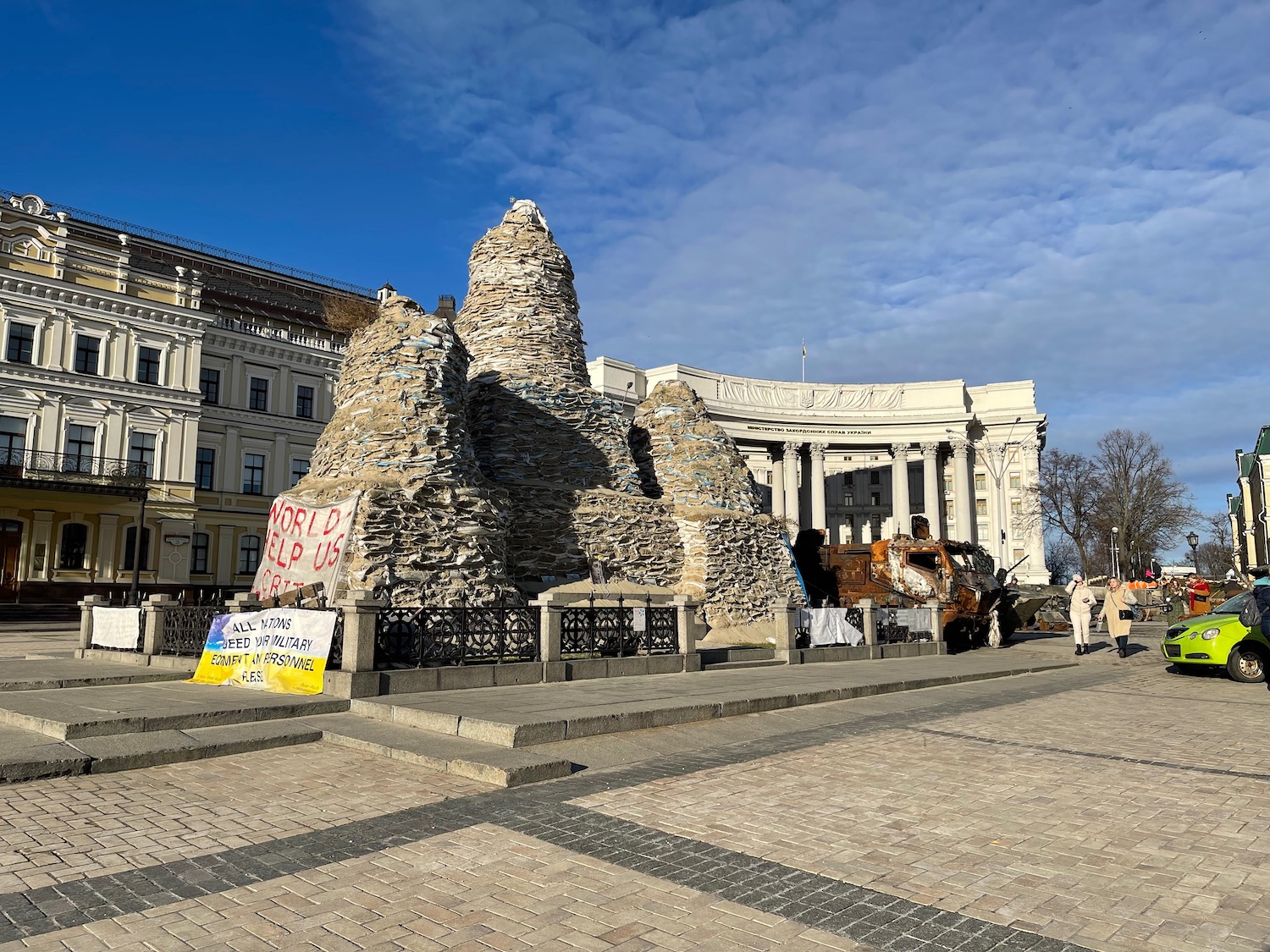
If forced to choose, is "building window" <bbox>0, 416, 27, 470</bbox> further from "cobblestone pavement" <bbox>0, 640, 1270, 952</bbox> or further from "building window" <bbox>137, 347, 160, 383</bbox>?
"cobblestone pavement" <bbox>0, 640, 1270, 952</bbox>

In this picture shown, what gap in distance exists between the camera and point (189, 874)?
4914 mm

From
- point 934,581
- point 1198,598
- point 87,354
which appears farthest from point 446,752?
point 87,354

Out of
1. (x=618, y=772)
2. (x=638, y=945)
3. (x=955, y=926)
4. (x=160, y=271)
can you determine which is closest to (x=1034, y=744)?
(x=618, y=772)

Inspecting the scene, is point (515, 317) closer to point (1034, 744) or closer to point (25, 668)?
point (25, 668)

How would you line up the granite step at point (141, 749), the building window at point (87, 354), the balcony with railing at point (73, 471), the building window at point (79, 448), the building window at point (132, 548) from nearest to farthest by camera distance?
1. the granite step at point (141, 749)
2. the balcony with railing at point (73, 471)
3. the building window at point (79, 448)
4. the building window at point (132, 548)
5. the building window at point (87, 354)

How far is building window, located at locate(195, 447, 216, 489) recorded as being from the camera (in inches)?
1709

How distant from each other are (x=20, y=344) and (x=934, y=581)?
38.1 metres

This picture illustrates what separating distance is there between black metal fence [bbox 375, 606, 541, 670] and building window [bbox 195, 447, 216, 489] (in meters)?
35.0

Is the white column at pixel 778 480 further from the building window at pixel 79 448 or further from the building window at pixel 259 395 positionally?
the building window at pixel 79 448

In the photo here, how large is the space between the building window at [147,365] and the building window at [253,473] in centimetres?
607

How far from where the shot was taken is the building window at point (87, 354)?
38969 millimetres

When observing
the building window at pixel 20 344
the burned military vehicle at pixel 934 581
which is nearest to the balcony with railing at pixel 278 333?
the building window at pixel 20 344

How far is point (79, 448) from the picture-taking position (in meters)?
38.4

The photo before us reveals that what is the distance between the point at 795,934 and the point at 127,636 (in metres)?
15.4
